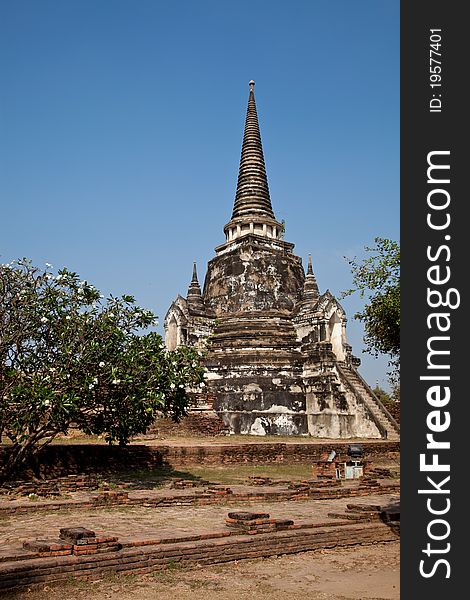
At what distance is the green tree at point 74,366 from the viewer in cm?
1177

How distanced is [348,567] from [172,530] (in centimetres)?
249

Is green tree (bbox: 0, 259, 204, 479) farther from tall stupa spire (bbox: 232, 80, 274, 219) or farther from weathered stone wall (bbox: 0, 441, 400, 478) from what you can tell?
tall stupa spire (bbox: 232, 80, 274, 219)

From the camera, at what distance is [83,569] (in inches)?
253

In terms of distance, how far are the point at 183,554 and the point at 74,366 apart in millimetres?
5681

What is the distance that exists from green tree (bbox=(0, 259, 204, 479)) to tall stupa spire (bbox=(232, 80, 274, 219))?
1914 cm

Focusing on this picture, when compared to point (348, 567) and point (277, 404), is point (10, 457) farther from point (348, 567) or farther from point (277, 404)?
point (277, 404)

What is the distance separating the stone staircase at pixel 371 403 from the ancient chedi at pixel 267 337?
0.15 ft

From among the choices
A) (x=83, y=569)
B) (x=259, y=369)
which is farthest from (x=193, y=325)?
(x=83, y=569)

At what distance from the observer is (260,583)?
652 centimetres

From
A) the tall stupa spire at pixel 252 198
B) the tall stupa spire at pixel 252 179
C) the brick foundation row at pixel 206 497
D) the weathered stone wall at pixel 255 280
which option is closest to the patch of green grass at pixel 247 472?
the brick foundation row at pixel 206 497

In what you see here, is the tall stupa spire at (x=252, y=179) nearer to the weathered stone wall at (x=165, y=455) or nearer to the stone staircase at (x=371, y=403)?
the stone staircase at (x=371, y=403)

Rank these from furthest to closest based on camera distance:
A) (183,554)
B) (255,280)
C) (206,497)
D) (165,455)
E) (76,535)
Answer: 1. (255,280)
2. (165,455)
3. (206,497)
4. (183,554)
5. (76,535)

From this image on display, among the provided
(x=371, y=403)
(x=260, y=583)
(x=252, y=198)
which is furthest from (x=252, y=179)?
(x=260, y=583)

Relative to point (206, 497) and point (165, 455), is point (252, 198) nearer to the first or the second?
point (165, 455)
